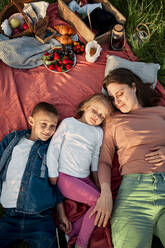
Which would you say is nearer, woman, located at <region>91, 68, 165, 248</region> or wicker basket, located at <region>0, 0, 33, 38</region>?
woman, located at <region>91, 68, 165, 248</region>

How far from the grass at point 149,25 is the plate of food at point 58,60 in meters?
1.24

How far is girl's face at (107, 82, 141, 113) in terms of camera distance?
8.66ft

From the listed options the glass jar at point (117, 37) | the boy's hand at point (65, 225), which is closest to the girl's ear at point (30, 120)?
the boy's hand at point (65, 225)

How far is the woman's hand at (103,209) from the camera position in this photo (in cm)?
220

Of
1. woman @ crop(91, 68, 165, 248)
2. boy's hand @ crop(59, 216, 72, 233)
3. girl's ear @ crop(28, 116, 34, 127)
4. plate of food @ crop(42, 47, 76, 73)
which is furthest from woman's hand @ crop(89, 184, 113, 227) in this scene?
plate of food @ crop(42, 47, 76, 73)

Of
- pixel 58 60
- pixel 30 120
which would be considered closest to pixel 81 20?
pixel 58 60

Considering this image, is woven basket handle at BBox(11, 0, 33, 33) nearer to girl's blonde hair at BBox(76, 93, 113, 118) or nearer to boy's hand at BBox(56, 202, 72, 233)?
girl's blonde hair at BBox(76, 93, 113, 118)

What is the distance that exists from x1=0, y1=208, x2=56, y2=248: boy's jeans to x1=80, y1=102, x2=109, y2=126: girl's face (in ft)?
4.01

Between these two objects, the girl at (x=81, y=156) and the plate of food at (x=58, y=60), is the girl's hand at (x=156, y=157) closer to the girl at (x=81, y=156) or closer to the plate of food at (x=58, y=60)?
the girl at (x=81, y=156)

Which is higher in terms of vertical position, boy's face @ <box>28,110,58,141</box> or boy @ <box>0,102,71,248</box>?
boy's face @ <box>28,110,58,141</box>

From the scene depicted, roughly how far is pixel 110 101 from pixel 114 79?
28cm

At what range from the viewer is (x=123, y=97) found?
264cm

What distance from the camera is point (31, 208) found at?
2256mm

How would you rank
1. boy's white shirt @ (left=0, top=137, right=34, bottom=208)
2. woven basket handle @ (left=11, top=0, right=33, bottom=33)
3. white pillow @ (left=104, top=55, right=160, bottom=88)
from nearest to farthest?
boy's white shirt @ (left=0, top=137, right=34, bottom=208)
white pillow @ (left=104, top=55, right=160, bottom=88)
woven basket handle @ (left=11, top=0, right=33, bottom=33)
